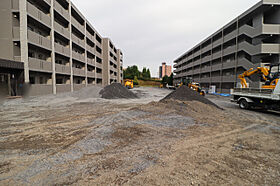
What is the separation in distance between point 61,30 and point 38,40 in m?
5.34

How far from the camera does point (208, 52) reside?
1393 inches

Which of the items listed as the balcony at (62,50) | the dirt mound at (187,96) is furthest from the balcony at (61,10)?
the dirt mound at (187,96)

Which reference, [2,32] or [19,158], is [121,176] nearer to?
[19,158]

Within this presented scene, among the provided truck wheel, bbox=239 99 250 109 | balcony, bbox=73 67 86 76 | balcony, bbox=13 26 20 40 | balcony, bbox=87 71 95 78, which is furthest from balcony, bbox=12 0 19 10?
truck wheel, bbox=239 99 250 109

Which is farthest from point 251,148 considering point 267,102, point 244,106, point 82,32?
point 82,32

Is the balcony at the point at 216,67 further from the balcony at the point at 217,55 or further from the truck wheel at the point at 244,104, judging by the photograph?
the truck wheel at the point at 244,104

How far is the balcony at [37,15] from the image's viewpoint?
13.4 m

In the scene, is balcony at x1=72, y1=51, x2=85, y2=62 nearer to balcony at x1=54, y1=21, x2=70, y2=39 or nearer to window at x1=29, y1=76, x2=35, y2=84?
balcony at x1=54, y1=21, x2=70, y2=39

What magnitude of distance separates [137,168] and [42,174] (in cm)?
202

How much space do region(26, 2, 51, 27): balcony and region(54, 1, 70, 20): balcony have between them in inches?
109

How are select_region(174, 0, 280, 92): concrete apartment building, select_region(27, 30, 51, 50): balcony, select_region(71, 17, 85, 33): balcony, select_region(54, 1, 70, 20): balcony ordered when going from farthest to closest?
1. select_region(71, 17, 85, 33): balcony
2. select_region(174, 0, 280, 92): concrete apartment building
3. select_region(54, 1, 70, 20): balcony
4. select_region(27, 30, 51, 50): balcony

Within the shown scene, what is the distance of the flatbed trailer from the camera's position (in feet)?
27.0

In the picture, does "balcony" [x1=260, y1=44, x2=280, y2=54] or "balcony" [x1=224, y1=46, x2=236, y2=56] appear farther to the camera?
"balcony" [x1=224, y1=46, x2=236, y2=56]

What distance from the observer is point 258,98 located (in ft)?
30.8
